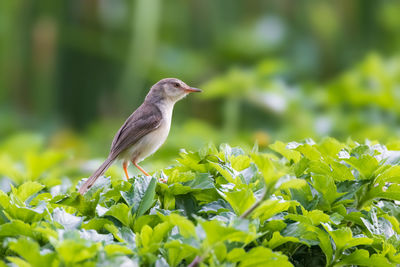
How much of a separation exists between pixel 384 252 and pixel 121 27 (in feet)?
24.3

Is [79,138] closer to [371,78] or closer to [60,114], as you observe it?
[60,114]

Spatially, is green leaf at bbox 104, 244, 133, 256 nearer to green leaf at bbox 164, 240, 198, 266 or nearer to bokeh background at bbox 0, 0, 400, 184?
green leaf at bbox 164, 240, 198, 266

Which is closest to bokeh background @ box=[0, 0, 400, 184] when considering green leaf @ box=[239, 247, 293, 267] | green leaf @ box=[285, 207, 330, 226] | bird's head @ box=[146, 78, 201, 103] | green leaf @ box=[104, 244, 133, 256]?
bird's head @ box=[146, 78, 201, 103]

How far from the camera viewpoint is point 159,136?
4105 millimetres

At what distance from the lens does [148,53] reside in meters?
8.22

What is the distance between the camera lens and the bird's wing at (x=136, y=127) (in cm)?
390

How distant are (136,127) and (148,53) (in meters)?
4.31

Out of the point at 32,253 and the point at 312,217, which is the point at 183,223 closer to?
the point at 32,253

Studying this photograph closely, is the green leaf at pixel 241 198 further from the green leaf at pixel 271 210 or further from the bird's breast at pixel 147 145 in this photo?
the bird's breast at pixel 147 145

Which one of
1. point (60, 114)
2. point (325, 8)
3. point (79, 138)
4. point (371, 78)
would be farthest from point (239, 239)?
point (325, 8)

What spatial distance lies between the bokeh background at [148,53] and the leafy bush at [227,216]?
4.64 metres

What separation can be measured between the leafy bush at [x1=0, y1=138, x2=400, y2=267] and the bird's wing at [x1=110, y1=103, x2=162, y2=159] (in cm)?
163

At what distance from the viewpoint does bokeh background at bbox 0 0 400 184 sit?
7.93 meters

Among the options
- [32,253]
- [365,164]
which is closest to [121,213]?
[32,253]
